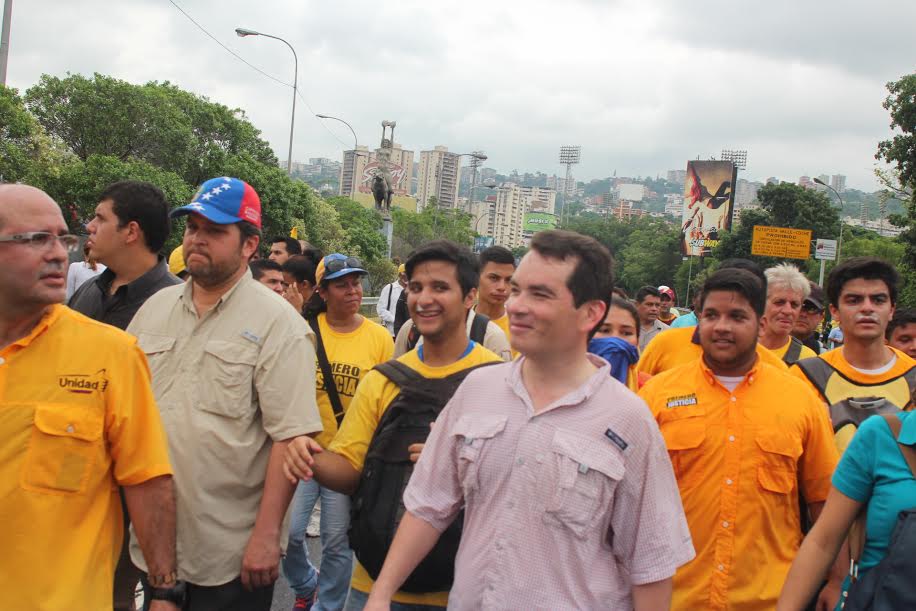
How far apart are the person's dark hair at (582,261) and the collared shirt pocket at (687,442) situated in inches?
42.6

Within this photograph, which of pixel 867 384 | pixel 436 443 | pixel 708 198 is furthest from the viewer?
pixel 708 198

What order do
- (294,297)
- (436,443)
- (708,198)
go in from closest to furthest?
(436,443) < (294,297) < (708,198)

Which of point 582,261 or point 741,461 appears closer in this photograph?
point 582,261

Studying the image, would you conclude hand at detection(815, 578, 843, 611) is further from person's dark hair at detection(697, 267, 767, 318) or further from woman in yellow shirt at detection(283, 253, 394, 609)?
woman in yellow shirt at detection(283, 253, 394, 609)

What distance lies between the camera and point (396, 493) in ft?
10.0

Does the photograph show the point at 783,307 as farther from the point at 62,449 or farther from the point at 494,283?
the point at 62,449

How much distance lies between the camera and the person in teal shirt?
2471 millimetres

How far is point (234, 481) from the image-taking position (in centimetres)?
313

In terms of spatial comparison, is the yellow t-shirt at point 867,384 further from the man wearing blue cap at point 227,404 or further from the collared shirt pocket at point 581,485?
the man wearing blue cap at point 227,404

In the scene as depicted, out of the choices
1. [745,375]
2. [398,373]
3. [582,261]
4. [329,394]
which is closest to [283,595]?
[329,394]

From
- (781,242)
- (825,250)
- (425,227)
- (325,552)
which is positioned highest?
(425,227)

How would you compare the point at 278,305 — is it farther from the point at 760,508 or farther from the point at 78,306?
the point at 760,508

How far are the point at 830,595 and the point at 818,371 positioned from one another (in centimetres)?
139

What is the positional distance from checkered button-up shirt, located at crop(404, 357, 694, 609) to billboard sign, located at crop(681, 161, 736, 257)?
80.8 m
